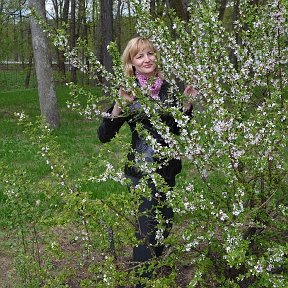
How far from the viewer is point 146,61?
3.69 meters

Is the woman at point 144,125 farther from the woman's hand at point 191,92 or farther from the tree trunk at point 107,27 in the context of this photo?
the tree trunk at point 107,27

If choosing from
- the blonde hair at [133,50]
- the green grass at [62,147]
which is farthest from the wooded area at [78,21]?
the blonde hair at [133,50]

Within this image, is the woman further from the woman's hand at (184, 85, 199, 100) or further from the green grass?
the green grass

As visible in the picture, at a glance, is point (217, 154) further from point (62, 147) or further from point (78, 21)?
point (78, 21)

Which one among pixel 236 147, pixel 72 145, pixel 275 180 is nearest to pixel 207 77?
pixel 236 147

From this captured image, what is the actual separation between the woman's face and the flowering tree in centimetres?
16

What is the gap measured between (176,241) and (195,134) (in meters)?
0.79

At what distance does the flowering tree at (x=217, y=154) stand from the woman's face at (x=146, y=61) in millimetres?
162

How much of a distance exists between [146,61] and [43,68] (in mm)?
8506

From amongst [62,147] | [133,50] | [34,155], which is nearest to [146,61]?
[133,50]

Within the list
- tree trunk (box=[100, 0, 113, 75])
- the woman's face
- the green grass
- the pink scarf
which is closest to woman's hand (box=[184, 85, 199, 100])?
the pink scarf

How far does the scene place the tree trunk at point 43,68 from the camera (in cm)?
1134

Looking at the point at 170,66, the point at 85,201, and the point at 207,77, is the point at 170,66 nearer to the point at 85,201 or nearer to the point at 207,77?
the point at 207,77

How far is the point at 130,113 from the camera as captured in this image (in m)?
3.47
